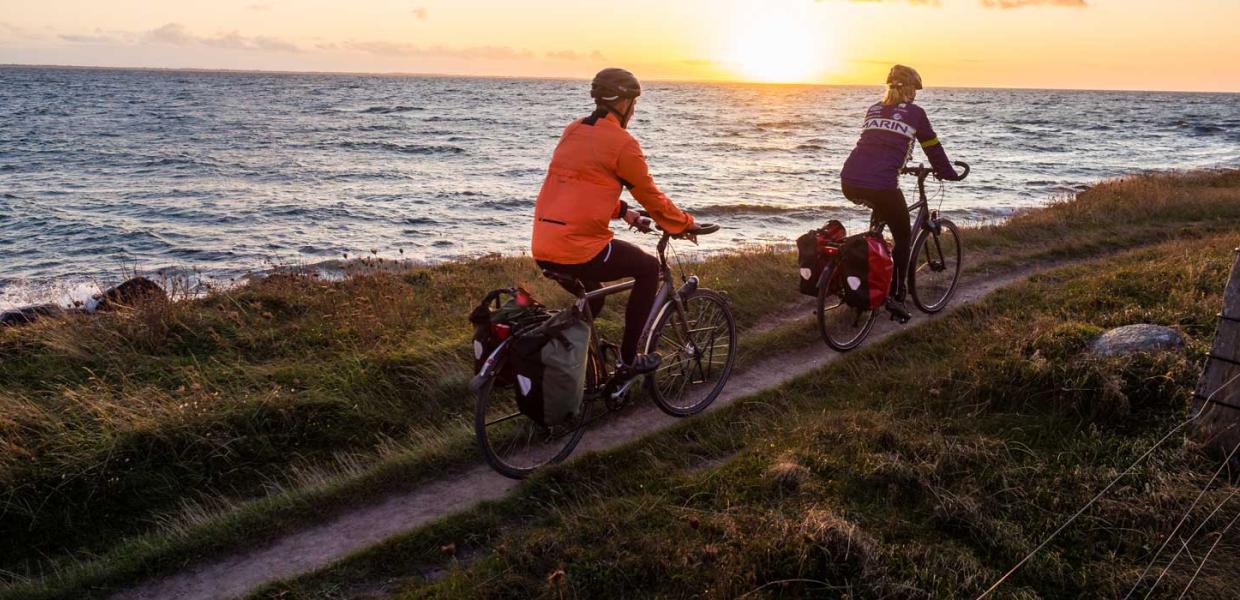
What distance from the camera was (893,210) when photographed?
8.23 m

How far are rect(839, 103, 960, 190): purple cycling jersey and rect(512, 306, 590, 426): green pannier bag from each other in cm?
403

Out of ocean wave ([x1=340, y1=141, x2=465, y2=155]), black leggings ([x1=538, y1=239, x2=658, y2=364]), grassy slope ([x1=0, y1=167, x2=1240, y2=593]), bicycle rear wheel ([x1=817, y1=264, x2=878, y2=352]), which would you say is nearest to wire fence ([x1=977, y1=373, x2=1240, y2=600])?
black leggings ([x1=538, y1=239, x2=658, y2=364])

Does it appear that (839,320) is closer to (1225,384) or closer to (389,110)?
(1225,384)

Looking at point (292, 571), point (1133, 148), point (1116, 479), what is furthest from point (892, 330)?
point (1133, 148)

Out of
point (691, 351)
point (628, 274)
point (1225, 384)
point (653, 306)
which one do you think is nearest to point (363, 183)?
point (691, 351)

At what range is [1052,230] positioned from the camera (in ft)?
48.4

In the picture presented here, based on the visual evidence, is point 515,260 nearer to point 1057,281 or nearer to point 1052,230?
point 1057,281

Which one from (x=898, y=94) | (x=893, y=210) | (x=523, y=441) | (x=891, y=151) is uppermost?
(x=898, y=94)

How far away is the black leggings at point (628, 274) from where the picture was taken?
18.6 ft

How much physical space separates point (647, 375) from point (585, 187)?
6.02 ft

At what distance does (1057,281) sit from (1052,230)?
13.9 feet

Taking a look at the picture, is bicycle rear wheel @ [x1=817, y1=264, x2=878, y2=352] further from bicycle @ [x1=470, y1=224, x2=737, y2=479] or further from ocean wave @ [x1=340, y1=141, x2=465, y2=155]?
ocean wave @ [x1=340, y1=141, x2=465, y2=155]

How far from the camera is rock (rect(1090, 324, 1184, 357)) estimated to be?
659 centimetres

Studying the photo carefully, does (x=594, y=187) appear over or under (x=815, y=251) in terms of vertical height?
over
